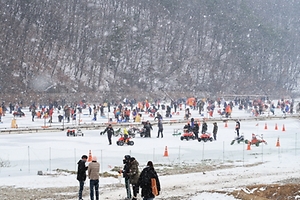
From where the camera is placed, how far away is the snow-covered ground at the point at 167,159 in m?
20.8

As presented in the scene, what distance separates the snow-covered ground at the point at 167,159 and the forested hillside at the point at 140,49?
128 feet

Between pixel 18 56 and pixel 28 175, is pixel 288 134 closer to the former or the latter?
pixel 28 175

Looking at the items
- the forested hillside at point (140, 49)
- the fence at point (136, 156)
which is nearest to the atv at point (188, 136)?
the fence at point (136, 156)

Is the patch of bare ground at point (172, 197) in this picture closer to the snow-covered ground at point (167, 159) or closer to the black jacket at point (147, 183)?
the snow-covered ground at point (167, 159)

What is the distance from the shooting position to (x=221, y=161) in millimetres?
28109

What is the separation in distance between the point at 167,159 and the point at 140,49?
72271 millimetres

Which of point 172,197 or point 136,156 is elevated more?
point 136,156

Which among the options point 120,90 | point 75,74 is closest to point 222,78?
point 120,90

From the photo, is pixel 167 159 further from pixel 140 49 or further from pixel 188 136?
pixel 140 49

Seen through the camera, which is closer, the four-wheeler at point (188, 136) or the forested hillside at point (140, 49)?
the four-wheeler at point (188, 136)

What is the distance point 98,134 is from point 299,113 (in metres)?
37.4

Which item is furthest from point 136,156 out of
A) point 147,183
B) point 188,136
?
point 147,183

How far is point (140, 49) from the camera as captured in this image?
99.3 meters

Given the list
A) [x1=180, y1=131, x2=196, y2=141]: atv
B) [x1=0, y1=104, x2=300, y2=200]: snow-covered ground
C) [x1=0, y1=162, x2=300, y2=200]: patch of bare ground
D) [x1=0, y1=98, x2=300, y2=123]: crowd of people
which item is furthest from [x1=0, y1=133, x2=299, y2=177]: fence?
[x1=0, y1=98, x2=300, y2=123]: crowd of people
